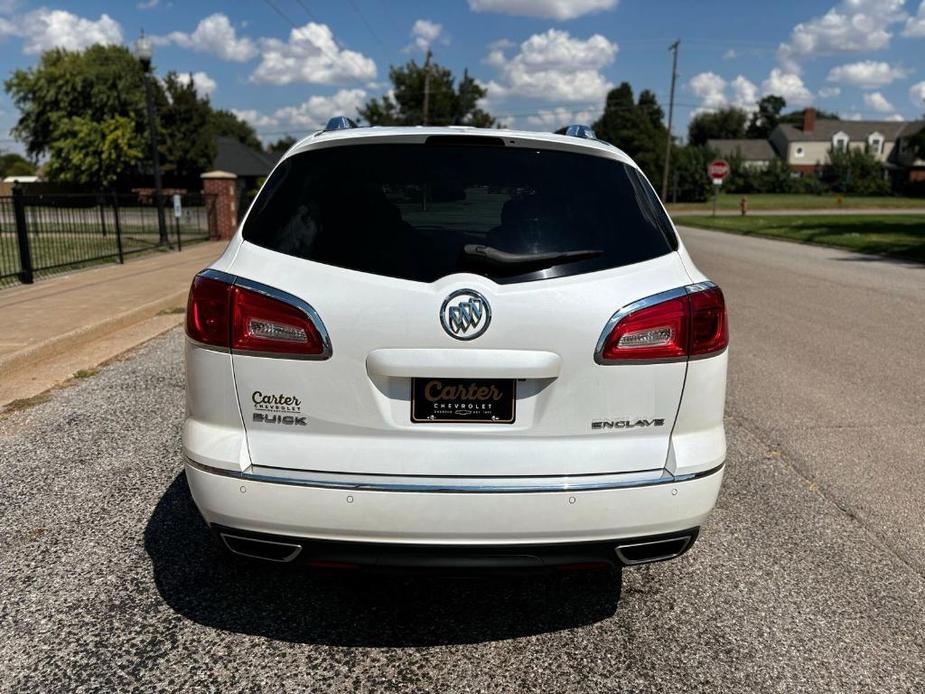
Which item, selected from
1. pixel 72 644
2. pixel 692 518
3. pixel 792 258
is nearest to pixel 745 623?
pixel 692 518

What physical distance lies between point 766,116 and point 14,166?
134977 mm

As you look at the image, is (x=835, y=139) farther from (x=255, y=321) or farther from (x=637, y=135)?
(x=255, y=321)

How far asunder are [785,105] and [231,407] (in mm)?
168835

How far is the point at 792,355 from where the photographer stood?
8000 mm

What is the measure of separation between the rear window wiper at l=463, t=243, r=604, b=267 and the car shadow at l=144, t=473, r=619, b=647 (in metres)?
1.17

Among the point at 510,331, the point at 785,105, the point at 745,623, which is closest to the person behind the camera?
the point at 510,331

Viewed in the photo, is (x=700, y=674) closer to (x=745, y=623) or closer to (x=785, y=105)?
(x=745, y=623)

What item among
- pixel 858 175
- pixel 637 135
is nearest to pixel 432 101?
pixel 637 135

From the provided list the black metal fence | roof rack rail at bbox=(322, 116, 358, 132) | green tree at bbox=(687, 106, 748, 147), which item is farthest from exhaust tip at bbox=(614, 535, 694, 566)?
green tree at bbox=(687, 106, 748, 147)

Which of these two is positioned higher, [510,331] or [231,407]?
[510,331]

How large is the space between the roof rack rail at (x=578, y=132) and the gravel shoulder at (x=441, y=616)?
1.80 meters

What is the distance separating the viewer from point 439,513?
2475mm

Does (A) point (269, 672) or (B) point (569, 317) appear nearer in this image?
(B) point (569, 317)

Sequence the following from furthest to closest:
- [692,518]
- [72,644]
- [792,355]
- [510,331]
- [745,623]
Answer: [792,355]
[745,623]
[72,644]
[692,518]
[510,331]
